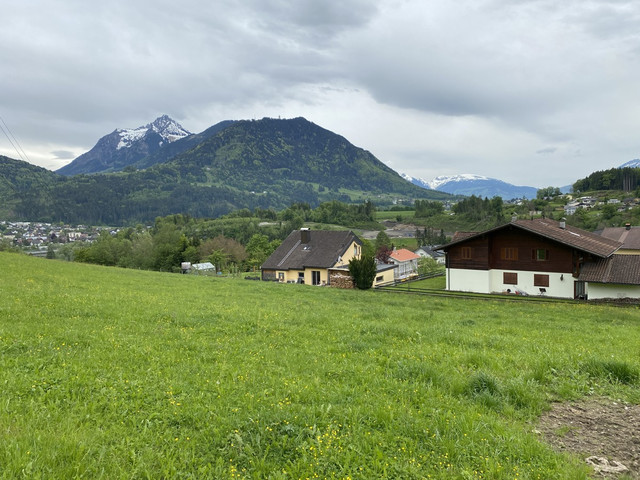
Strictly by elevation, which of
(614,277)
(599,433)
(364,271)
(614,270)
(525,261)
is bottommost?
(599,433)

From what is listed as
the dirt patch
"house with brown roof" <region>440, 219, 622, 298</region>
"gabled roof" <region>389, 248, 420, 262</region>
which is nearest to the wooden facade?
"house with brown roof" <region>440, 219, 622, 298</region>

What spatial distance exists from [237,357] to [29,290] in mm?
12664

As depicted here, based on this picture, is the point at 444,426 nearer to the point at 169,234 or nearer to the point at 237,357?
the point at 237,357

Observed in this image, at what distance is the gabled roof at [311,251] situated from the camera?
174ft

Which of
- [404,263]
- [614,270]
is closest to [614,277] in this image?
[614,270]

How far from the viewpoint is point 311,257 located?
5441cm

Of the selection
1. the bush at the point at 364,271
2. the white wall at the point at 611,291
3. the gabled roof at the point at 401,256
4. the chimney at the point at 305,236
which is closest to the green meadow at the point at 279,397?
the bush at the point at 364,271

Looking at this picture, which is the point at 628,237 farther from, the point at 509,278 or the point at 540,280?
the point at 509,278

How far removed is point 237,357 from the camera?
884cm

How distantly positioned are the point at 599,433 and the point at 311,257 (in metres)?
49.0

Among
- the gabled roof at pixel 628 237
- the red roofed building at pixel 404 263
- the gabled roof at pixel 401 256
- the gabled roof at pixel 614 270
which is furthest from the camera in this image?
the gabled roof at pixel 401 256

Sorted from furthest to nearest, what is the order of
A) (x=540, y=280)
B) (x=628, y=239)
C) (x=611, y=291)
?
1. (x=628, y=239)
2. (x=540, y=280)
3. (x=611, y=291)

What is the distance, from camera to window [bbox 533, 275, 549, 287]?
41375 mm

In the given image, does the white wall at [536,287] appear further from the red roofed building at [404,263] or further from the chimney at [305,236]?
the red roofed building at [404,263]
